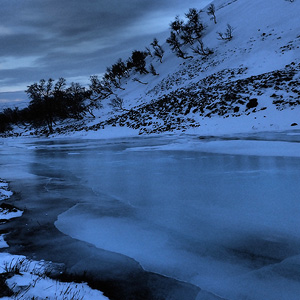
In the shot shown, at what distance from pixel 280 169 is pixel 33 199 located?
5.65 meters

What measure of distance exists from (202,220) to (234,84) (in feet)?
76.0

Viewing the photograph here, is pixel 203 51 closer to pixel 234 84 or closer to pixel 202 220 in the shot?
pixel 234 84

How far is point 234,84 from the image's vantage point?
2473cm

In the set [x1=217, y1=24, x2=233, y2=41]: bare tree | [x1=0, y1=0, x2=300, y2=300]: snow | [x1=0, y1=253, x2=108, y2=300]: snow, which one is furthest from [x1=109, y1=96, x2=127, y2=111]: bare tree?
[x1=0, y1=253, x2=108, y2=300]: snow

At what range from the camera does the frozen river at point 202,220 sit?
254 centimetres

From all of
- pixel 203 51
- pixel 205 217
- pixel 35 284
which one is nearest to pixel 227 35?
pixel 203 51

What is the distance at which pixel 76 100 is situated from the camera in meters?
50.8

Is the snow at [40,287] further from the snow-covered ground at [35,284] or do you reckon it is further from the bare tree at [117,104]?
the bare tree at [117,104]

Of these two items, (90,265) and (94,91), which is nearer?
(90,265)

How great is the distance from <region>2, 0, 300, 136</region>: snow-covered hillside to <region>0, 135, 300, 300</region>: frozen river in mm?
11527

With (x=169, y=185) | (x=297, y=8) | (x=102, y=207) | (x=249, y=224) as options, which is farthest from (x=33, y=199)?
(x=297, y=8)

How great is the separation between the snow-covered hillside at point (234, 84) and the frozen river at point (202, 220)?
11527 mm

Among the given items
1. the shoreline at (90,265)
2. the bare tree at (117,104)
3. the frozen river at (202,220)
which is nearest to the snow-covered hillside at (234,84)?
the bare tree at (117,104)

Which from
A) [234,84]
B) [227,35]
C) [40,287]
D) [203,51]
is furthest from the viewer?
[203,51]
